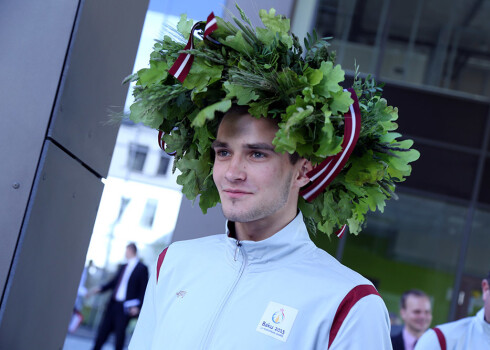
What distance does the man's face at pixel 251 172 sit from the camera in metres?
2.40

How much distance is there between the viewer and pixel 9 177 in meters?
2.86

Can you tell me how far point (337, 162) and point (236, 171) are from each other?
401 millimetres

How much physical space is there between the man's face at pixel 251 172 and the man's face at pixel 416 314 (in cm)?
403

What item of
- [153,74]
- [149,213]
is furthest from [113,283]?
[153,74]

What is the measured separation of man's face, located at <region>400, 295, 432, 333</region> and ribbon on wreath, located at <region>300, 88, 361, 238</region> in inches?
153

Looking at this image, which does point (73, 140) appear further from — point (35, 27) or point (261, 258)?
point (261, 258)

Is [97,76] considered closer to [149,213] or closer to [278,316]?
[278,316]

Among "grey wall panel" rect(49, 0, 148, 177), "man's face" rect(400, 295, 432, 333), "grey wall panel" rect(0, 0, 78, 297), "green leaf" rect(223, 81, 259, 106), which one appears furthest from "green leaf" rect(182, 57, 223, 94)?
"man's face" rect(400, 295, 432, 333)

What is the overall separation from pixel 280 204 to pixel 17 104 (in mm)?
1323

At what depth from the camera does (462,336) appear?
A: 4.20m

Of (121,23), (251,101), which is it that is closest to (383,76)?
(121,23)

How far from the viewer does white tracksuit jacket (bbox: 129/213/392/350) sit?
7.09 feet

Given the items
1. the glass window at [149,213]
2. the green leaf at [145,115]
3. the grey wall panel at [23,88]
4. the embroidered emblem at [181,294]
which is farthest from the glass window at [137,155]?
the embroidered emblem at [181,294]

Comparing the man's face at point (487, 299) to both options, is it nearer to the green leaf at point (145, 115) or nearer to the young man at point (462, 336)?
the young man at point (462, 336)
